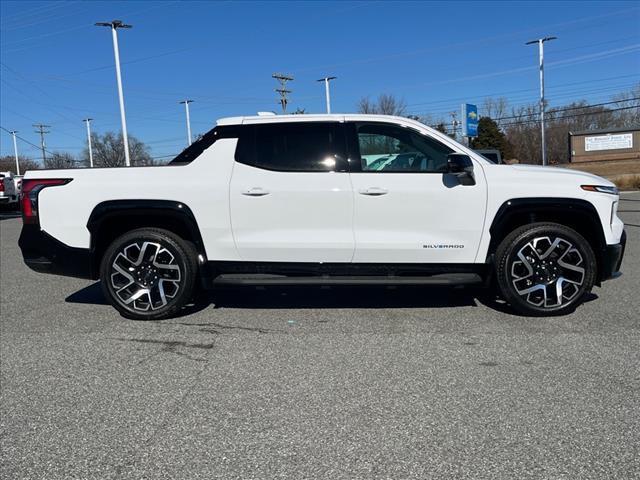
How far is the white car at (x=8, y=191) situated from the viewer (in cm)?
2113

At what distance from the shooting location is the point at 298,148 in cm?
510

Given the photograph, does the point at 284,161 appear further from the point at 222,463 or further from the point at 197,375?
the point at 222,463

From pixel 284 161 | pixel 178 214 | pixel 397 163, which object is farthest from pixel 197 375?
pixel 397 163

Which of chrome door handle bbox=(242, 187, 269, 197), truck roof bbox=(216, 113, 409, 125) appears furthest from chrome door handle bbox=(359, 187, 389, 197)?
chrome door handle bbox=(242, 187, 269, 197)

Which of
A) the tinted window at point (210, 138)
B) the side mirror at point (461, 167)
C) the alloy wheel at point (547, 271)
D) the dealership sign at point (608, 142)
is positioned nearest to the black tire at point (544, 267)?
the alloy wheel at point (547, 271)

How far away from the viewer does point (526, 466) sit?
103 inches

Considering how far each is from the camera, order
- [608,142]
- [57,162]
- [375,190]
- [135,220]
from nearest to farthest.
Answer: [375,190]
[135,220]
[608,142]
[57,162]

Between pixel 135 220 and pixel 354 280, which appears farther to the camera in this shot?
pixel 135 220

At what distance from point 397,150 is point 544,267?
1773 millimetres

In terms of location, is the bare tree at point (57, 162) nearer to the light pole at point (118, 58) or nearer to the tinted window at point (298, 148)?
the light pole at point (118, 58)

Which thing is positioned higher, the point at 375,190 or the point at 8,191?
the point at 8,191

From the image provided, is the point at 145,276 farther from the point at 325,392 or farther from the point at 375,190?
the point at 325,392

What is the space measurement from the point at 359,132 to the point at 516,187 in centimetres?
155

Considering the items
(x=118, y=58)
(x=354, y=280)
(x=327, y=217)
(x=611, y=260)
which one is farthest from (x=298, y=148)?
(x=118, y=58)
